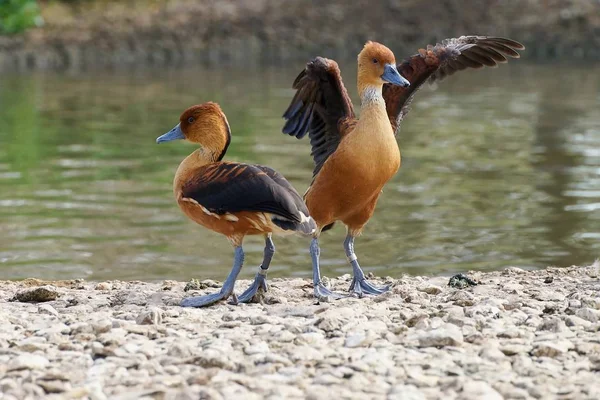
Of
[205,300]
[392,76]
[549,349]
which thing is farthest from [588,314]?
[205,300]

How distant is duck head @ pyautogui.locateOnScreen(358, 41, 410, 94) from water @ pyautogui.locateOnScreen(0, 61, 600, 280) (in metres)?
2.66

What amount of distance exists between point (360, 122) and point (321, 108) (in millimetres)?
1017

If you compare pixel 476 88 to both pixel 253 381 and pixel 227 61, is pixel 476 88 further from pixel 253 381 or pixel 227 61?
pixel 253 381

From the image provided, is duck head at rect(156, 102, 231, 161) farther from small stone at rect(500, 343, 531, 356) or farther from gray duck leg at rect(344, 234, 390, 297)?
small stone at rect(500, 343, 531, 356)

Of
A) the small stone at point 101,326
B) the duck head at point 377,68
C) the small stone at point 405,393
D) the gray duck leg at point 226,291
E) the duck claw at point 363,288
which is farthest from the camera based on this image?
the duck claw at point 363,288

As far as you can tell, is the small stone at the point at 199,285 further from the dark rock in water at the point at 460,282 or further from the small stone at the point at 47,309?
the dark rock in water at the point at 460,282

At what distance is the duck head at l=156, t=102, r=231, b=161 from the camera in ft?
22.5

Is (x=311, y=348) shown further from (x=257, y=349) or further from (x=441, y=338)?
(x=441, y=338)

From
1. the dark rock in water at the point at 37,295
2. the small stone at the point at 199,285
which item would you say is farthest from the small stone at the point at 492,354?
the dark rock in water at the point at 37,295

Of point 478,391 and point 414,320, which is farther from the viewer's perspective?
point 414,320

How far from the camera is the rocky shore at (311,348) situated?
4664 millimetres

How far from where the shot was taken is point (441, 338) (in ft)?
17.3

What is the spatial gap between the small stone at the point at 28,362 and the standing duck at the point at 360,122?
2.17 m

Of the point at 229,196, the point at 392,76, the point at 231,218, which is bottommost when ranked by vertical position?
the point at 231,218
